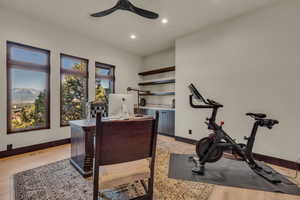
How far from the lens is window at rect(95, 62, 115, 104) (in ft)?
15.3

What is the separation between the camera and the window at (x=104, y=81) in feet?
15.3

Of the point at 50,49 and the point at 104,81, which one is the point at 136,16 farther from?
the point at 104,81

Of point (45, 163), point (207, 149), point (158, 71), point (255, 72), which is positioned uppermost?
point (158, 71)

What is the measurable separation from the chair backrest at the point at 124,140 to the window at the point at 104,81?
3557 mm

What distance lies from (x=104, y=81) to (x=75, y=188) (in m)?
3.52

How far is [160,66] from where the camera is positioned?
217 inches

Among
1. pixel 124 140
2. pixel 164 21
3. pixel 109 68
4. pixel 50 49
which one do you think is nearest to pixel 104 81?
pixel 109 68

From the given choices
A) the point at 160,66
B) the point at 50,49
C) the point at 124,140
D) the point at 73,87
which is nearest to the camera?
the point at 124,140

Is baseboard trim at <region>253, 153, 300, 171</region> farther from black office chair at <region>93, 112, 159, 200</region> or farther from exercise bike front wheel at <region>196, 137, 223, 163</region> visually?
black office chair at <region>93, 112, 159, 200</region>

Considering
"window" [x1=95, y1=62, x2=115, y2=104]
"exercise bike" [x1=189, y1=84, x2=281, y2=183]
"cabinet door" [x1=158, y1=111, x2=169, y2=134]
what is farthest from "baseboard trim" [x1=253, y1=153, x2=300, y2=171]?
"window" [x1=95, y1=62, x2=115, y2=104]

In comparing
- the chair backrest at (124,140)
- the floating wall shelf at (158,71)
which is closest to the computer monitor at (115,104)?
the chair backrest at (124,140)

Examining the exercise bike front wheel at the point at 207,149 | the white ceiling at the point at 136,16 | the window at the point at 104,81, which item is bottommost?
the exercise bike front wheel at the point at 207,149

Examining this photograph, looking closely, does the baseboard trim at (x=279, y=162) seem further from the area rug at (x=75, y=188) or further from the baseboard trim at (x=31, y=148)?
the baseboard trim at (x=31, y=148)

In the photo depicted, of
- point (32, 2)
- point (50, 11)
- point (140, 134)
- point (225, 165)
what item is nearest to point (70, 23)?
point (50, 11)
